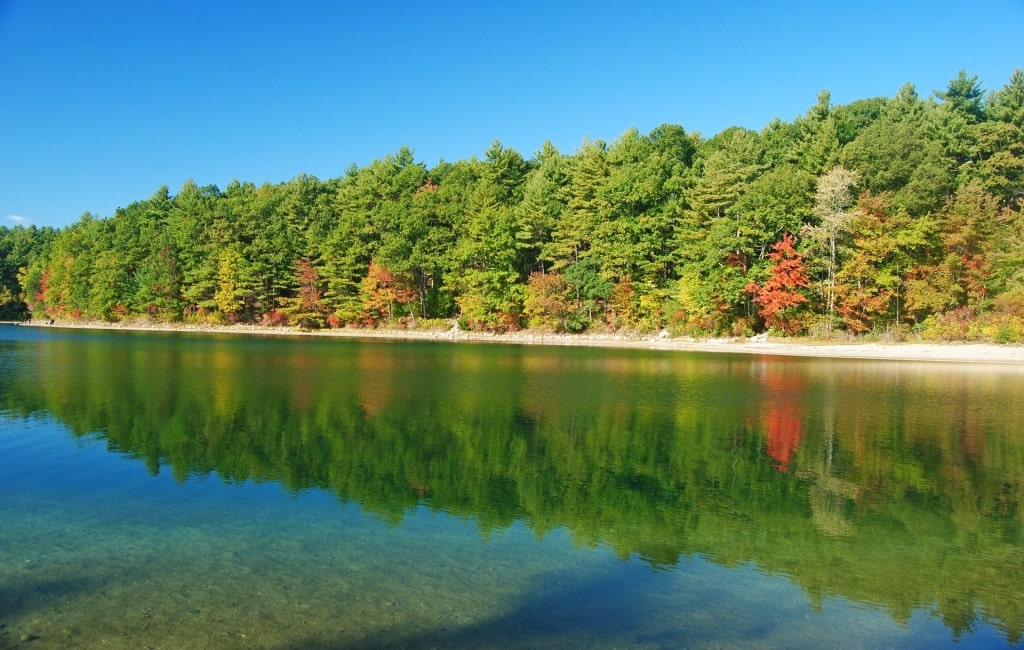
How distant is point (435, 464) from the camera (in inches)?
447

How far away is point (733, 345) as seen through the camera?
4084 cm

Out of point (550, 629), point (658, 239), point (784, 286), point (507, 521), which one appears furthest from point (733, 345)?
point (550, 629)

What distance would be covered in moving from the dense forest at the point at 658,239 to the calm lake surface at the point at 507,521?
869 inches

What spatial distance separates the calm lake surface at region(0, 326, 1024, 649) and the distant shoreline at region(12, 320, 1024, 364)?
15954mm

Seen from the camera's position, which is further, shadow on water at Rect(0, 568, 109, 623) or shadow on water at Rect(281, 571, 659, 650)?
shadow on water at Rect(0, 568, 109, 623)

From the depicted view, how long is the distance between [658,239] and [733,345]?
10107 millimetres

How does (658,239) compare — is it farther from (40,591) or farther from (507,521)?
(40,591)

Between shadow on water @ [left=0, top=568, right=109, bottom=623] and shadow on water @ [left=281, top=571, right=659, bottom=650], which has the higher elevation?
shadow on water @ [left=0, top=568, right=109, bottom=623]

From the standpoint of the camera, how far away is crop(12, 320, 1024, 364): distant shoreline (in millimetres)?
31422

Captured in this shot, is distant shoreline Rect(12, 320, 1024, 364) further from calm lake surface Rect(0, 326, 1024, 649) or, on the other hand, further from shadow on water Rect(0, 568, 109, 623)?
shadow on water Rect(0, 568, 109, 623)

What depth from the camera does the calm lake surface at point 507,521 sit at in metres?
5.80

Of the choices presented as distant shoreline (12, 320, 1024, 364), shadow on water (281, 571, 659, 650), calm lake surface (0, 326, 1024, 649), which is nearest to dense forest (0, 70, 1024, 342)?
distant shoreline (12, 320, 1024, 364)

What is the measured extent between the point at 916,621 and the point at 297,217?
68.5 metres

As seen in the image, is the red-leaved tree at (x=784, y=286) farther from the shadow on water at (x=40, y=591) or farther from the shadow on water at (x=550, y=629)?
the shadow on water at (x=40, y=591)
